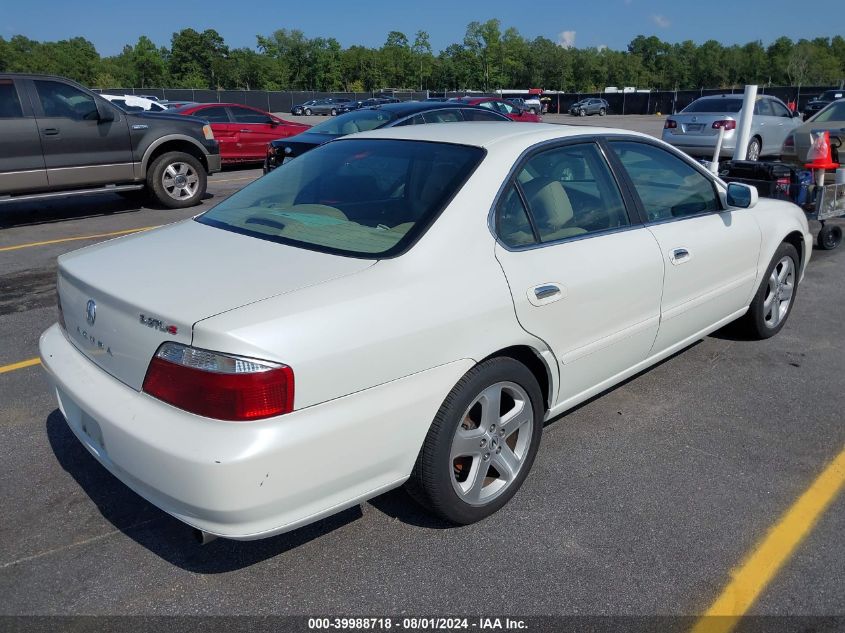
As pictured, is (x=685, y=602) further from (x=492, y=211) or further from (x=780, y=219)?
(x=780, y=219)

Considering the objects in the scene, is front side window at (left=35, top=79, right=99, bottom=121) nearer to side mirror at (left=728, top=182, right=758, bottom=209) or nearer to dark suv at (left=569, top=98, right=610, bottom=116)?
side mirror at (left=728, top=182, right=758, bottom=209)

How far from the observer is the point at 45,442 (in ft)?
11.9

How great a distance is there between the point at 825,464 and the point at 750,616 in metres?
1.34

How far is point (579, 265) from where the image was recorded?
3188 millimetres

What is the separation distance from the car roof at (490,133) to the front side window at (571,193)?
0.26 feet

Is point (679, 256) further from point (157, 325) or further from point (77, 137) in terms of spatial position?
point (77, 137)

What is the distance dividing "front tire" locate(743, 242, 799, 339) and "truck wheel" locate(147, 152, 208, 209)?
831 centimetres

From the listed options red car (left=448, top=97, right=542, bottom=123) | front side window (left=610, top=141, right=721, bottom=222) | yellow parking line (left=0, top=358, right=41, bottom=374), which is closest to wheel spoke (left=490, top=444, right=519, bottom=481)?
front side window (left=610, top=141, right=721, bottom=222)

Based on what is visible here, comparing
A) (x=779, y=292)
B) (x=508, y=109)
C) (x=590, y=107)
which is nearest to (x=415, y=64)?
(x=590, y=107)

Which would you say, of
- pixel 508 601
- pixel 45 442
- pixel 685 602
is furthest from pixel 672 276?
pixel 45 442

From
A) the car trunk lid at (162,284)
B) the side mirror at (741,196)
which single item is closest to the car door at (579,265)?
the car trunk lid at (162,284)

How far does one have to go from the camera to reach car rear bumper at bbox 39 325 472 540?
2205 millimetres

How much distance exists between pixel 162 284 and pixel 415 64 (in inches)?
4279

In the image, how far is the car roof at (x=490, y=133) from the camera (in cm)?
328
